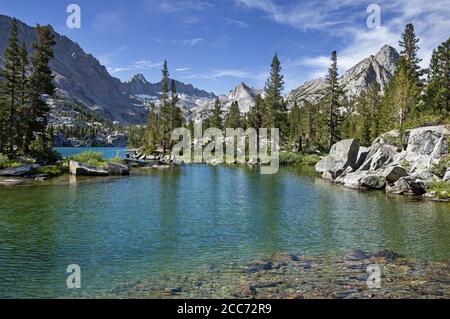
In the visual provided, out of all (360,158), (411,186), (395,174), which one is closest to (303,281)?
(411,186)

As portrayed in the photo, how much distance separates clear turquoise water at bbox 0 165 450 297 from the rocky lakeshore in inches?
42.9

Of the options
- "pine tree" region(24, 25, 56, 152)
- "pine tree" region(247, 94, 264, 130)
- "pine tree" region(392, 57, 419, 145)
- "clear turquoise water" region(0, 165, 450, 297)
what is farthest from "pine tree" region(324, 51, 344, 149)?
"pine tree" region(24, 25, 56, 152)

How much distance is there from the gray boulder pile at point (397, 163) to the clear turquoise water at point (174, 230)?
3.89 meters

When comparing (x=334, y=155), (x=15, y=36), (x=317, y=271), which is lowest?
(x=317, y=271)

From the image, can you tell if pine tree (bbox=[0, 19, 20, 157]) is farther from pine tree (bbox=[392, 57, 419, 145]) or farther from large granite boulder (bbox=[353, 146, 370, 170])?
pine tree (bbox=[392, 57, 419, 145])

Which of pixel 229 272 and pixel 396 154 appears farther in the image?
pixel 396 154

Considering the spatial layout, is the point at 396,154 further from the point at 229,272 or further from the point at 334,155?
the point at 229,272

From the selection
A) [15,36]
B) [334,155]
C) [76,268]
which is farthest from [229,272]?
[15,36]

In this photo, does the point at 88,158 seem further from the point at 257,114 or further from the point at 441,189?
the point at 257,114

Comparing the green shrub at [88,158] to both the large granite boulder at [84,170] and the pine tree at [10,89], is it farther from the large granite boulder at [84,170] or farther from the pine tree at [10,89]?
the pine tree at [10,89]

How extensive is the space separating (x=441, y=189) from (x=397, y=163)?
35.5 ft

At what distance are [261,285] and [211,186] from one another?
32.1 meters

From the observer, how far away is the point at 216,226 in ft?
81.0

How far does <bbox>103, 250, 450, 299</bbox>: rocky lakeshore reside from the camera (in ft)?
44.8
